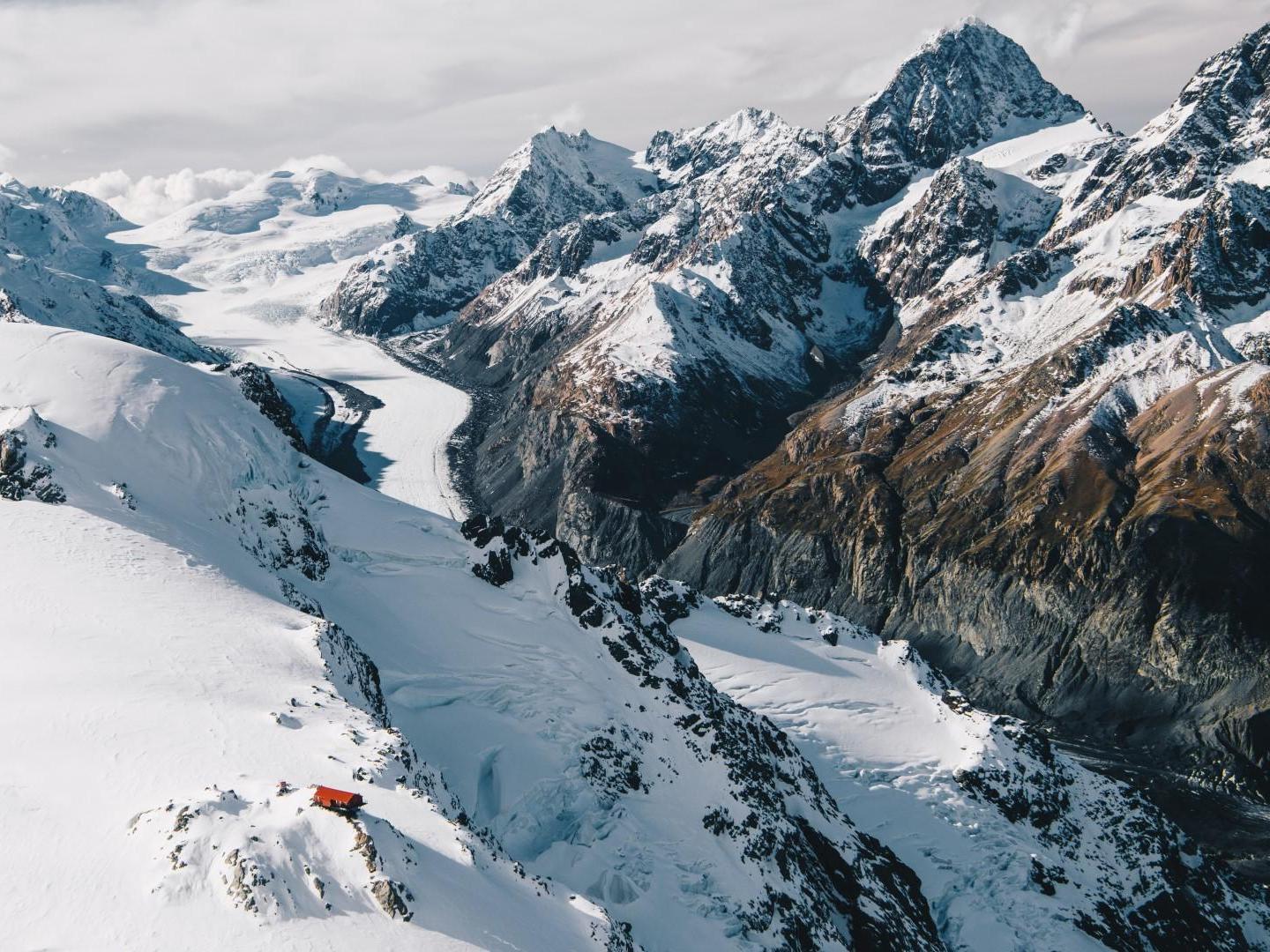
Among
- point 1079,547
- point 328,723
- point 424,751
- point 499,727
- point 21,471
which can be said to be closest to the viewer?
point 328,723

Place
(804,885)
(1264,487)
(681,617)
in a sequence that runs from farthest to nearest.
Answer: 1. (1264,487)
2. (681,617)
3. (804,885)

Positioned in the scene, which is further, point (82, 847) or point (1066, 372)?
point (1066, 372)

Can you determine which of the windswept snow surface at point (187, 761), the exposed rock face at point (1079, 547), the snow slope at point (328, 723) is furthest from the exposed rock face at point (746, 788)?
the exposed rock face at point (1079, 547)

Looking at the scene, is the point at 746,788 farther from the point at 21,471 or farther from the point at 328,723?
the point at 21,471

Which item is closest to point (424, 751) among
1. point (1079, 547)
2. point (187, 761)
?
point (187, 761)

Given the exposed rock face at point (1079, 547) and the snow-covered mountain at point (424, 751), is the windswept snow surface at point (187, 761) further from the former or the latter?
the exposed rock face at point (1079, 547)

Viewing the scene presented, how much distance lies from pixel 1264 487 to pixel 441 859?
151586 millimetres

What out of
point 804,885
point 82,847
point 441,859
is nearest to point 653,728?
point 804,885

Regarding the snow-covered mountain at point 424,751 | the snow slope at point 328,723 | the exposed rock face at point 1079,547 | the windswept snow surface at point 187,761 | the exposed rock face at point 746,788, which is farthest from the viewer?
the exposed rock face at point 1079,547

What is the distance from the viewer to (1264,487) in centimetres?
14862

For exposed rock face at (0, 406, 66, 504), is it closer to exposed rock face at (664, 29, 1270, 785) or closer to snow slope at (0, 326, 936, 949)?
Result: snow slope at (0, 326, 936, 949)

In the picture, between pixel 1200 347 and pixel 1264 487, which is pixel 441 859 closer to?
pixel 1264 487

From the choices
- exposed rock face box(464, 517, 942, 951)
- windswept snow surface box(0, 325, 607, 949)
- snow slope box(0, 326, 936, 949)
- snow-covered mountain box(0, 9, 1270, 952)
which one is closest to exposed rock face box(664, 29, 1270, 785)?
snow-covered mountain box(0, 9, 1270, 952)

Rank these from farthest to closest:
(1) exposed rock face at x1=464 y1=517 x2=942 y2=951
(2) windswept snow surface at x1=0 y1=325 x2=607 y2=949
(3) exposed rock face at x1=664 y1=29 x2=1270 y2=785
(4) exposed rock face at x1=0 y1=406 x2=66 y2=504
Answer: (3) exposed rock face at x1=664 y1=29 x2=1270 y2=785 < (4) exposed rock face at x1=0 y1=406 x2=66 y2=504 < (1) exposed rock face at x1=464 y1=517 x2=942 y2=951 < (2) windswept snow surface at x1=0 y1=325 x2=607 y2=949
